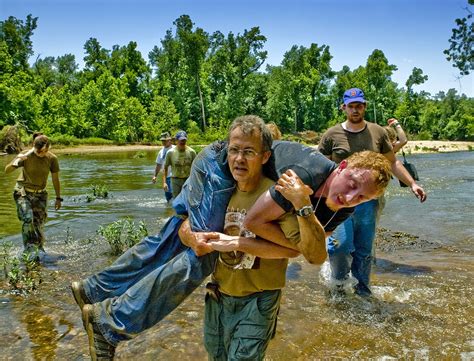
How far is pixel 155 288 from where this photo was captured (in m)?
3.15

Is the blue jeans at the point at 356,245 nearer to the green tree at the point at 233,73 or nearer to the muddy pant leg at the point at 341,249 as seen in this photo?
the muddy pant leg at the point at 341,249

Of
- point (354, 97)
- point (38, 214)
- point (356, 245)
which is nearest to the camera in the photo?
point (354, 97)

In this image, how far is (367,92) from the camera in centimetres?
6944

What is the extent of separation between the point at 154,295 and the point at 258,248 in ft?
2.74

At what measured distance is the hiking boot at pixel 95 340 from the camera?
322 centimetres

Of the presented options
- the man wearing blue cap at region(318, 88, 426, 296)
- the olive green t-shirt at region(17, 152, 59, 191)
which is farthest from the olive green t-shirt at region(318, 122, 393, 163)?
the olive green t-shirt at region(17, 152, 59, 191)

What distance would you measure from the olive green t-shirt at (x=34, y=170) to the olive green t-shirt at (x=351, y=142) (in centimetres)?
494

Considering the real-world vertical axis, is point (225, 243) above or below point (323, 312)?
above

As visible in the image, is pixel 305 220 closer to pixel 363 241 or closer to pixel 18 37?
pixel 363 241

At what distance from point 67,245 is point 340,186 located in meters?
7.77

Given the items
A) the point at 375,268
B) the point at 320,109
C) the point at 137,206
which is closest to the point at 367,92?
the point at 320,109

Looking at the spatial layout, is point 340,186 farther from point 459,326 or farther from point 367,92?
point 367,92

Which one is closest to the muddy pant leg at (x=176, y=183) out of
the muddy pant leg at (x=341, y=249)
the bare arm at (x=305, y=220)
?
the muddy pant leg at (x=341, y=249)

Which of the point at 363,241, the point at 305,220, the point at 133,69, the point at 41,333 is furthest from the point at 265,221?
the point at 133,69
